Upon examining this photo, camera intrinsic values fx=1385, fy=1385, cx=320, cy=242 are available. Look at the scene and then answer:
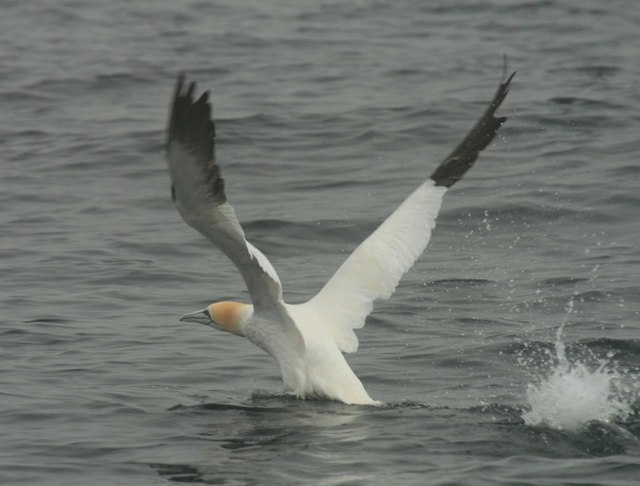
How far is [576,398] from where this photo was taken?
26.9ft

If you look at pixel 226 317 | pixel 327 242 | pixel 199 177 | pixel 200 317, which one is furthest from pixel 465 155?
pixel 327 242

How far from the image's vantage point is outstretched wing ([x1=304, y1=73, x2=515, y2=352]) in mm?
9180

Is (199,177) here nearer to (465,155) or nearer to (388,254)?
(388,254)

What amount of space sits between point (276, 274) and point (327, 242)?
4.10 m

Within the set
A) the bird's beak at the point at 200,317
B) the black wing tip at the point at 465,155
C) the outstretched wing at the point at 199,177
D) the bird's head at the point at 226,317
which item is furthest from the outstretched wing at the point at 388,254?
the outstretched wing at the point at 199,177

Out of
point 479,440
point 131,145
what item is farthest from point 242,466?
point 131,145

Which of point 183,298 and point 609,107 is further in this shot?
point 609,107

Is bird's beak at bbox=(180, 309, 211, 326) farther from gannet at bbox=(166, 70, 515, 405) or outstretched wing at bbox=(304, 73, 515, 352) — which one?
outstretched wing at bbox=(304, 73, 515, 352)

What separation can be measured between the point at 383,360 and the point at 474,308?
1.45 meters

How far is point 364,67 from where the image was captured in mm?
19422

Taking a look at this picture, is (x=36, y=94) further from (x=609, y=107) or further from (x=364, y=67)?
(x=609, y=107)

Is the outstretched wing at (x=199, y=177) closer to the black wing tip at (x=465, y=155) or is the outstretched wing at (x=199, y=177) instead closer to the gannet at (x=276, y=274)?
the gannet at (x=276, y=274)

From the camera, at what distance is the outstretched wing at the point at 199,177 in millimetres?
7508

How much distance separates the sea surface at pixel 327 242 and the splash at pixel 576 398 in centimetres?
2
